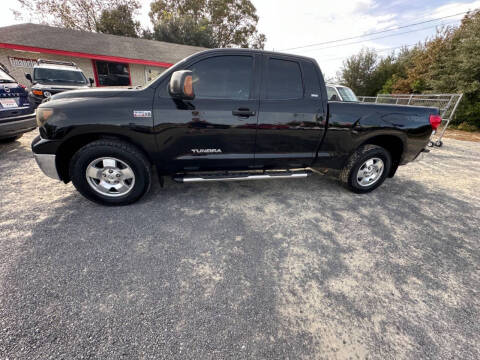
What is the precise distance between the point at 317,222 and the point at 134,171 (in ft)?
7.75

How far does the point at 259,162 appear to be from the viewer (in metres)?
2.94

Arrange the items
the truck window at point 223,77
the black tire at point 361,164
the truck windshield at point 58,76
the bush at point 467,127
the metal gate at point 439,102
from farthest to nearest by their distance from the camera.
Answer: the bush at point 467,127, the truck windshield at point 58,76, the metal gate at point 439,102, the black tire at point 361,164, the truck window at point 223,77

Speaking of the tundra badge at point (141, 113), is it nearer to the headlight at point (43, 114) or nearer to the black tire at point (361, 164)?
the headlight at point (43, 114)

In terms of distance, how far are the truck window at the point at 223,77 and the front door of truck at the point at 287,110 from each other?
24cm

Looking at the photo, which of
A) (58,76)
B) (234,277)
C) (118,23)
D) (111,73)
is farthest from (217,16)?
(234,277)

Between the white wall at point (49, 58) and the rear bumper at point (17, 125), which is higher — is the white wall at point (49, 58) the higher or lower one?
the higher one

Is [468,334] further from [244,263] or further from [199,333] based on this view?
[199,333]

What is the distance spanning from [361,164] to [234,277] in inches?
102

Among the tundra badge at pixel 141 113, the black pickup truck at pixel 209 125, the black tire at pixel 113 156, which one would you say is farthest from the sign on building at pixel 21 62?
the tundra badge at pixel 141 113

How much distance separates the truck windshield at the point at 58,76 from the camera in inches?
311

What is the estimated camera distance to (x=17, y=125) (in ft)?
13.0

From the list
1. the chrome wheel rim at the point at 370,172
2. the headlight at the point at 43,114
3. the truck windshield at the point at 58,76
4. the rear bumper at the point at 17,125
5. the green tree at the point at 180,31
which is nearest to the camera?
the headlight at the point at 43,114

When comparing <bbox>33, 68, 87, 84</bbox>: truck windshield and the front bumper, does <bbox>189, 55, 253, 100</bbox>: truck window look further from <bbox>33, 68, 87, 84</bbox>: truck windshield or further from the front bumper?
<bbox>33, 68, 87, 84</bbox>: truck windshield

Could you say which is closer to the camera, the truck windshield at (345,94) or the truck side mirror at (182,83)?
the truck side mirror at (182,83)
